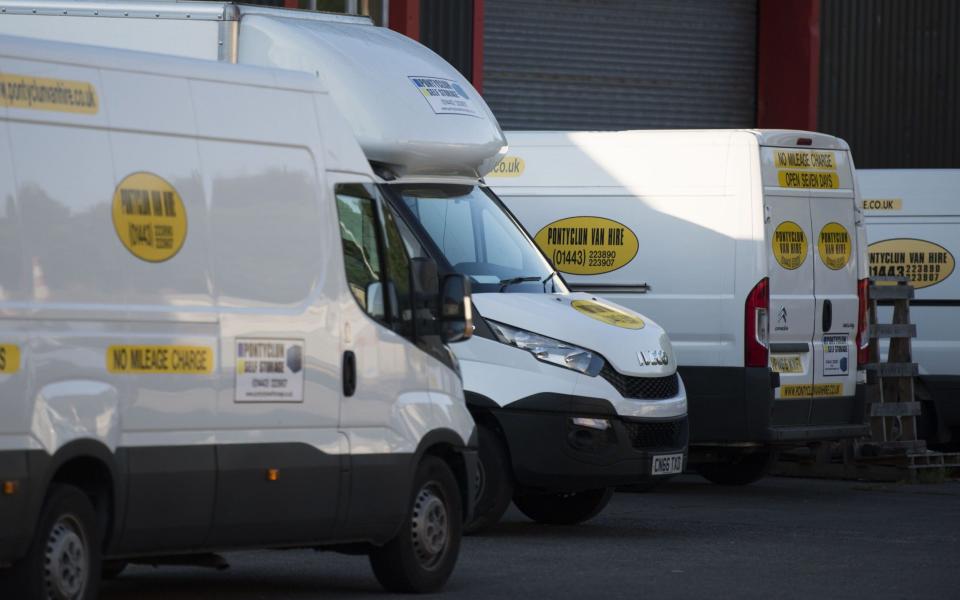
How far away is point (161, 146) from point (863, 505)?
7.86 meters

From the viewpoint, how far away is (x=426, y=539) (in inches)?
376

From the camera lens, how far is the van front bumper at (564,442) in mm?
11773

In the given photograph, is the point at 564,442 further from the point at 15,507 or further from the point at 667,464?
the point at 15,507

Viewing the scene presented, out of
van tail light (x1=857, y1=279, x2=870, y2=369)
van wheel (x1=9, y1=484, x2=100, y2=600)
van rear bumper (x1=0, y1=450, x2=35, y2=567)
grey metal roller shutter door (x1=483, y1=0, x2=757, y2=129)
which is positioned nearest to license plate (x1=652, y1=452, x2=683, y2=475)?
van tail light (x1=857, y1=279, x2=870, y2=369)

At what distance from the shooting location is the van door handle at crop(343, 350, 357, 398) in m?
8.98

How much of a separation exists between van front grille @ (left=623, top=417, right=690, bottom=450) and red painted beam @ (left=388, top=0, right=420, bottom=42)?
1031 cm

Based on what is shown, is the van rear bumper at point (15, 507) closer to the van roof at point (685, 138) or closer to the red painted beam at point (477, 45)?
the van roof at point (685, 138)

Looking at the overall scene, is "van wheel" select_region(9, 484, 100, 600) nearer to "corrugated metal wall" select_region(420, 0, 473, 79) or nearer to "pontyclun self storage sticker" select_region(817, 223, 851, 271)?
"pontyclun self storage sticker" select_region(817, 223, 851, 271)

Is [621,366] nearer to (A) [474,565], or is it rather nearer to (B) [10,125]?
(A) [474,565]

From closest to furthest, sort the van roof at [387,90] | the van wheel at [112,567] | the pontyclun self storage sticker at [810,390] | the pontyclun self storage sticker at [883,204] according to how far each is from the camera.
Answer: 1. the van wheel at [112,567]
2. the van roof at [387,90]
3. the pontyclun self storage sticker at [810,390]
4. the pontyclun self storage sticker at [883,204]

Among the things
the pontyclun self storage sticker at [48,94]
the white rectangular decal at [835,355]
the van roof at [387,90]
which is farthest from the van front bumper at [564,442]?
the pontyclun self storage sticker at [48,94]

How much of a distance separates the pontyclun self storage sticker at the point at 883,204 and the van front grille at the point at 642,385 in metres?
6.12

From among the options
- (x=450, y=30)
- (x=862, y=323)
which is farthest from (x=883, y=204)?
(x=450, y=30)

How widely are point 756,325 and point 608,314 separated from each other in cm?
228
